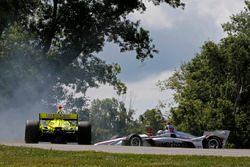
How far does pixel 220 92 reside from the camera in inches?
2415

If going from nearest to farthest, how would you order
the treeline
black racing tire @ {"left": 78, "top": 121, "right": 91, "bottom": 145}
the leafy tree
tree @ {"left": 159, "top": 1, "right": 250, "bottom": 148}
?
black racing tire @ {"left": 78, "top": 121, "right": 91, "bottom": 145}
tree @ {"left": 159, "top": 1, "right": 250, "bottom": 148}
the leafy tree
the treeline

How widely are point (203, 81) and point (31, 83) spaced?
24.7 meters

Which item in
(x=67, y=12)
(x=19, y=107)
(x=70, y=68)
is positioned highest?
(x=67, y=12)

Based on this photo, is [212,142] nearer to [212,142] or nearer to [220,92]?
[212,142]

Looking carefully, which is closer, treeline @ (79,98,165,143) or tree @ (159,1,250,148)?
tree @ (159,1,250,148)

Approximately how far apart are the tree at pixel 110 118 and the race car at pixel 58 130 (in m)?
105

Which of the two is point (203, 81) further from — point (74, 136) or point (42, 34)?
point (74, 136)

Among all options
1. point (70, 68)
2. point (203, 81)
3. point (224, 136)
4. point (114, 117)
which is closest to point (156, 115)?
point (203, 81)

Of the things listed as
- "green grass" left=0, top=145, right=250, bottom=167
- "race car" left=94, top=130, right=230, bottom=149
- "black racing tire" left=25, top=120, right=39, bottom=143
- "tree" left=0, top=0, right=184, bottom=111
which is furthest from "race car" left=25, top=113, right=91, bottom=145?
"tree" left=0, top=0, right=184, bottom=111

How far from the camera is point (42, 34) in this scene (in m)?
43.9

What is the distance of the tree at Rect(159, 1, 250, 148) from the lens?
193 feet

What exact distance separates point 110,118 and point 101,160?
146m

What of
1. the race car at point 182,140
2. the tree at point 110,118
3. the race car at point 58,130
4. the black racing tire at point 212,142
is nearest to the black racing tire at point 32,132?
the race car at point 58,130

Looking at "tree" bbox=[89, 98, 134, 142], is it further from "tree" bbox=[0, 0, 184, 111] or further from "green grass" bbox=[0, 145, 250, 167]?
"green grass" bbox=[0, 145, 250, 167]
